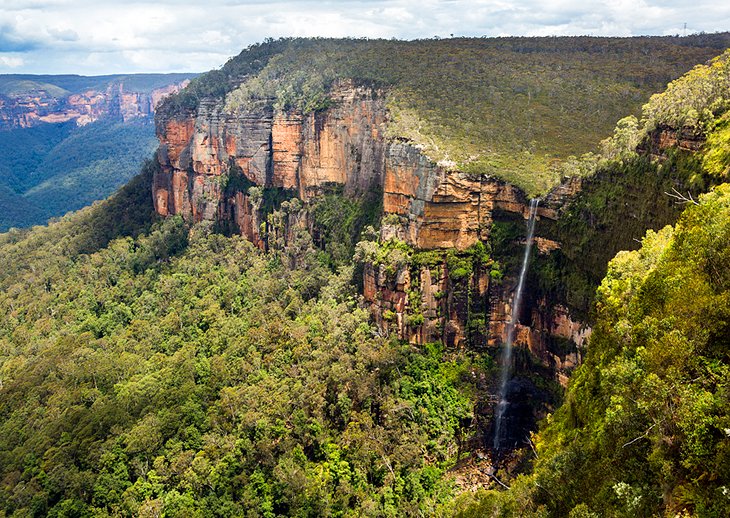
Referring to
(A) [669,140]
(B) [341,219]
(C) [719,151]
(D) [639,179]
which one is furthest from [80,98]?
(C) [719,151]

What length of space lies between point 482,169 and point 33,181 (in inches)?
5592

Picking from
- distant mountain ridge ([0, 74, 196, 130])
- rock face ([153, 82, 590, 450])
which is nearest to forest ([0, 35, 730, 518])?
rock face ([153, 82, 590, 450])

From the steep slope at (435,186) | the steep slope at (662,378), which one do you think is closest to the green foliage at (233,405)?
the steep slope at (435,186)

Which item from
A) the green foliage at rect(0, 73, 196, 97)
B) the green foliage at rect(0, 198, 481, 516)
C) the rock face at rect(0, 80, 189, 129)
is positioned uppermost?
the green foliage at rect(0, 73, 196, 97)

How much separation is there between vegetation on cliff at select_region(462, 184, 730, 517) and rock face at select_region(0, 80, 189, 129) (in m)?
157

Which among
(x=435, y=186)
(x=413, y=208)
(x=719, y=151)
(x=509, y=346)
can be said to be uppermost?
(x=719, y=151)

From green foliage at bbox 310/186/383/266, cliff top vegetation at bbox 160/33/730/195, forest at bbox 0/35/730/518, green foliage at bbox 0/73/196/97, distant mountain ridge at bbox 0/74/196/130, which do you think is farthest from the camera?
green foliage at bbox 0/73/196/97

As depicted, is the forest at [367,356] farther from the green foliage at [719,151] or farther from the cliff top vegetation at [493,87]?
the cliff top vegetation at [493,87]

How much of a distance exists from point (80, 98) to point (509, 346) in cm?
16302

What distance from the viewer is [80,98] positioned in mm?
164000

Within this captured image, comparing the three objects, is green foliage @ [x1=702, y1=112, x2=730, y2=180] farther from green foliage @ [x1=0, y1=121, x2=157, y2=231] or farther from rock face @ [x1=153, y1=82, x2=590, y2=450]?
green foliage @ [x1=0, y1=121, x2=157, y2=231]

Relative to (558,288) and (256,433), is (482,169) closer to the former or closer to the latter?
(558,288)

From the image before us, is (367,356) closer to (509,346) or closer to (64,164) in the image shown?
(509,346)

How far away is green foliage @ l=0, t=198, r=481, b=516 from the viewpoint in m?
27.9
